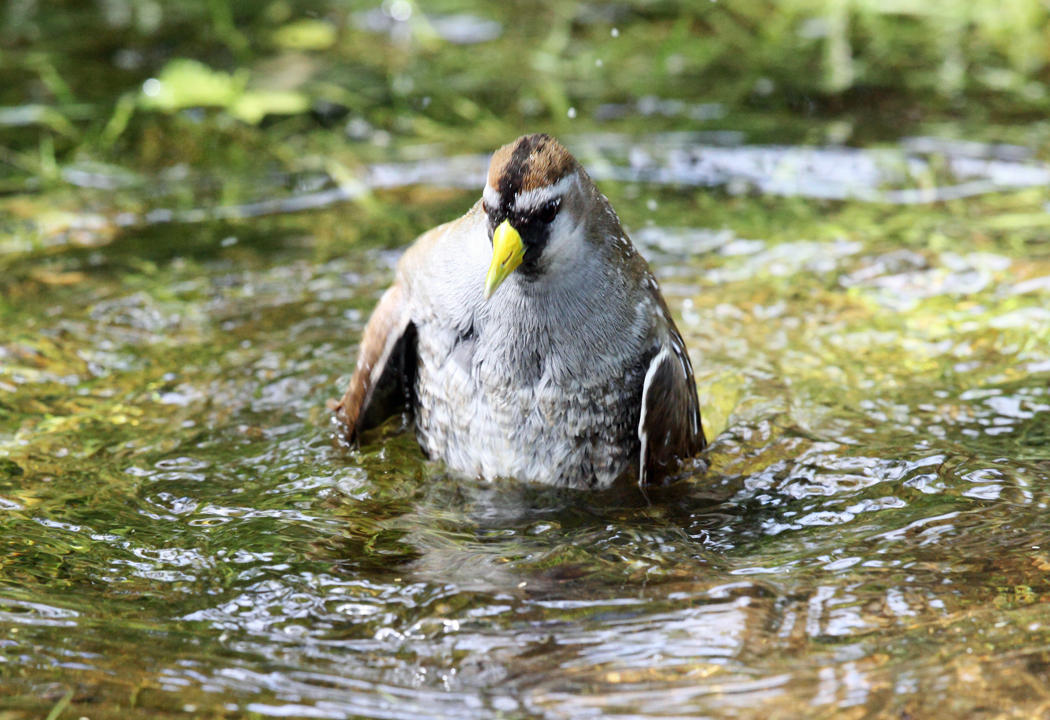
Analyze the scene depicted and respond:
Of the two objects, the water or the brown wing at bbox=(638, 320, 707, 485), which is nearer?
the water

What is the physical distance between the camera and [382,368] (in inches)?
187

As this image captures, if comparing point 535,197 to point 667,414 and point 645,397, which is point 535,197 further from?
point 667,414

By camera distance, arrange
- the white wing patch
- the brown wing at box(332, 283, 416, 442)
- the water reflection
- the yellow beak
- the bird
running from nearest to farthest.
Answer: the water reflection < the yellow beak < the bird < the white wing patch < the brown wing at box(332, 283, 416, 442)

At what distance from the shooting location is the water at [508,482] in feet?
11.1

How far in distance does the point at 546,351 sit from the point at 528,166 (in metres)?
0.71

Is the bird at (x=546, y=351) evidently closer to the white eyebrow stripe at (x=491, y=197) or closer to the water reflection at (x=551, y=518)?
the white eyebrow stripe at (x=491, y=197)

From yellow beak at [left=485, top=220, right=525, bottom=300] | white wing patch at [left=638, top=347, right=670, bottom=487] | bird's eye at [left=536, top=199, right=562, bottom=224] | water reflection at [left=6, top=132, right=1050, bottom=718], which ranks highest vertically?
bird's eye at [left=536, top=199, right=562, bottom=224]

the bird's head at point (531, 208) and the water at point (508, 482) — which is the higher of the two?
the bird's head at point (531, 208)

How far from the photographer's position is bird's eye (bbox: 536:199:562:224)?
419 centimetres

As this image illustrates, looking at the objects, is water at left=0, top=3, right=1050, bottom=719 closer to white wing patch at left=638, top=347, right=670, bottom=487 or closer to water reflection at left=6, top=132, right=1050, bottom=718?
water reflection at left=6, top=132, right=1050, bottom=718

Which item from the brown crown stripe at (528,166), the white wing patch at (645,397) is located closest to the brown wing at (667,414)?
the white wing patch at (645,397)

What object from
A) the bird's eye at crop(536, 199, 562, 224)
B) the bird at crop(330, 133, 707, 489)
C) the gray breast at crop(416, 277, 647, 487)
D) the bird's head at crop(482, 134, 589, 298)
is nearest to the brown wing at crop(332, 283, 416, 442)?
the bird at crop(330, 133, 707, 489)

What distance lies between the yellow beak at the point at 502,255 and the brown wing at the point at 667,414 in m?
0.76

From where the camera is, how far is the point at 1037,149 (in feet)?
25.1
